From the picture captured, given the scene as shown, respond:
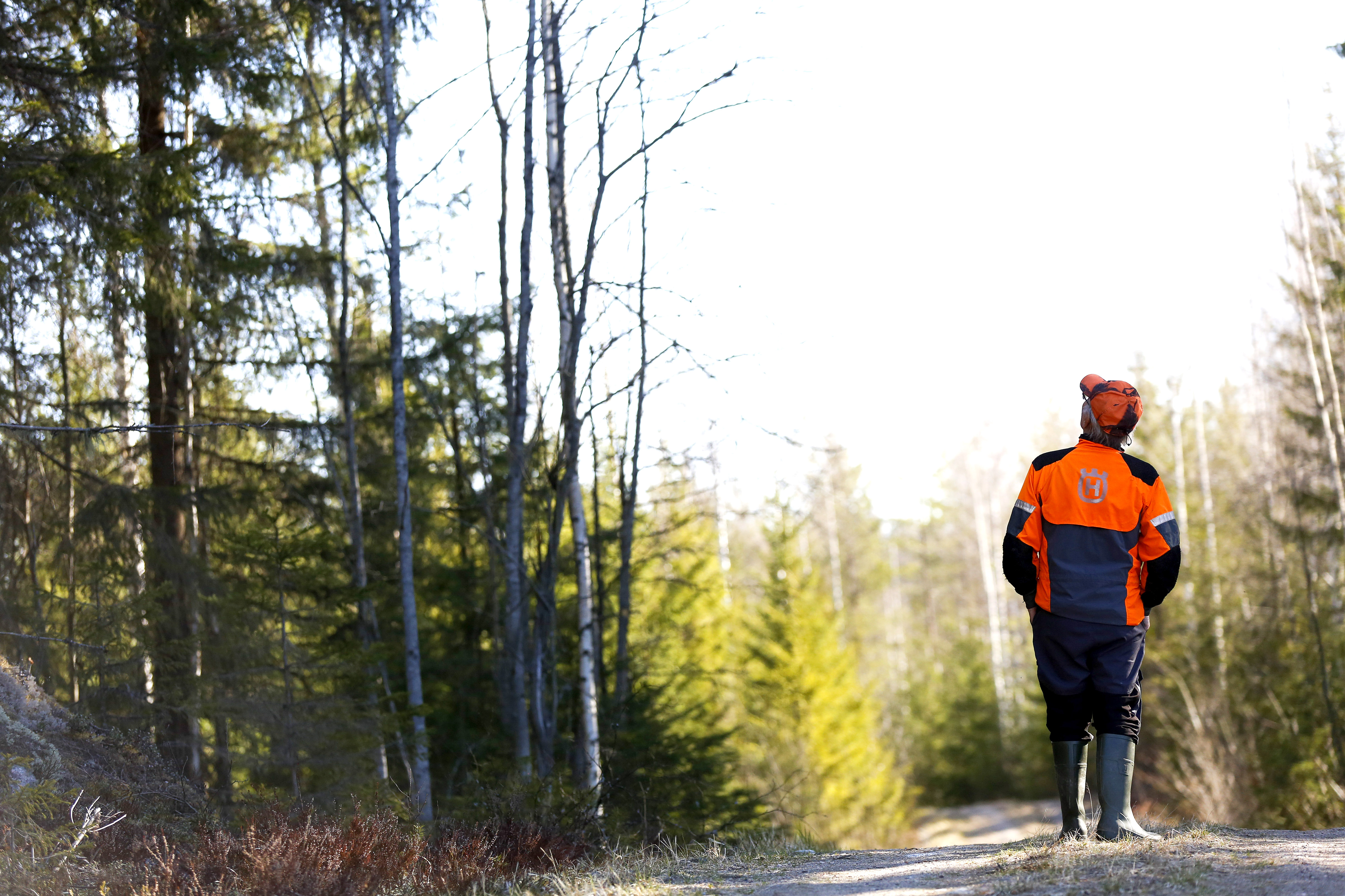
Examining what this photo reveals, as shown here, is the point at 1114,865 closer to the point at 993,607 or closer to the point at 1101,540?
the point at 1101,540

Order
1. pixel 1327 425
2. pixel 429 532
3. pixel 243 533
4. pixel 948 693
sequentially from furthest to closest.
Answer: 1. pixel 948 693
2. pixel 1327 425
3. pixel 429 532
4. pixel 243 533

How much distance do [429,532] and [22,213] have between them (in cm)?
743

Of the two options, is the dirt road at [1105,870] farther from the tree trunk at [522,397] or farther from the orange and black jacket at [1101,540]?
the tree trunk at [522,397]

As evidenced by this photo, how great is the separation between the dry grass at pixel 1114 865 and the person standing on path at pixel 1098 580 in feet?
0.61

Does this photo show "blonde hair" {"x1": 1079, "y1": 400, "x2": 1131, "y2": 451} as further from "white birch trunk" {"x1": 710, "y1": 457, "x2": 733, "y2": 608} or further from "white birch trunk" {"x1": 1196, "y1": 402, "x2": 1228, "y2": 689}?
"white birch trunk" {"x1": 1196, "y1": 402, "x2": 1228, "y2": 689}

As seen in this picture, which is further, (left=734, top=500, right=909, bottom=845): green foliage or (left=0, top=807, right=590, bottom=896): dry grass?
(left=734, top=500, right=909, bottom=845): green foliage

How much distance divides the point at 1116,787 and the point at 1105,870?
639mm

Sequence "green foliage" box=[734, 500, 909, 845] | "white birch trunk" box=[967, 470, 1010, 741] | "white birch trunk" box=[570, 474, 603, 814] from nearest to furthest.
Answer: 1. "white birch trunk" box=[570, 474, 603, 814]
2. "green foliage" box=[734, 500, 909, 845]
3. "white birch trunk" box=[967, 470, 1010, 741]

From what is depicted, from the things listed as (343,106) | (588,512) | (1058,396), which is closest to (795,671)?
(588,512)

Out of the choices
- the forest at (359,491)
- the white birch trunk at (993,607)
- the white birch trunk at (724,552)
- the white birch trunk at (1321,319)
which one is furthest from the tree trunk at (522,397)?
the white birch trunk at (993,607)

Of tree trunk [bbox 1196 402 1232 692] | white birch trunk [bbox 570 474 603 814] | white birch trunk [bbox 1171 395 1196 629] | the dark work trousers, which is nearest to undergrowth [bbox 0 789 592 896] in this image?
the dark work trousers

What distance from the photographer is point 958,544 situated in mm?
45344

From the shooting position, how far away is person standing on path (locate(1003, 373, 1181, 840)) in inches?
177

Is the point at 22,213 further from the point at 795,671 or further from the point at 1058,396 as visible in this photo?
the point at 1058,396
